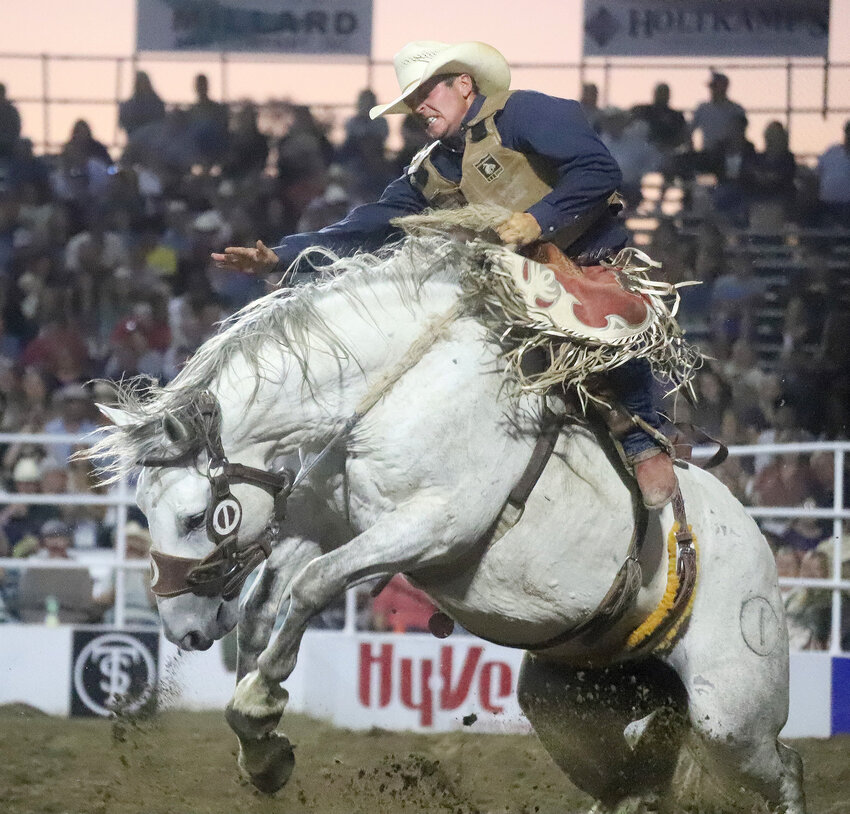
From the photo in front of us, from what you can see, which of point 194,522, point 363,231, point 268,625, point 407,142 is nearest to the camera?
point 194,522

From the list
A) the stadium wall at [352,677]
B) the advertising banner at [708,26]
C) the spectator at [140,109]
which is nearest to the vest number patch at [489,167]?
the stadium wall at [352,677]

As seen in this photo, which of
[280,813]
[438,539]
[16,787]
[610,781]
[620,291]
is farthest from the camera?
[16,787]

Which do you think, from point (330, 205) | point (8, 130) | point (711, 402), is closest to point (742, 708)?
point (711, 402)

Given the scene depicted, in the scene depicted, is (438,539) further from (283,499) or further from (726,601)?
(726,601)

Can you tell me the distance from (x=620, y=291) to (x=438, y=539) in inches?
32.9

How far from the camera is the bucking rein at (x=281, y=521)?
3.10 meters

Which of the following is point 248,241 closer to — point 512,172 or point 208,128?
point 208,128

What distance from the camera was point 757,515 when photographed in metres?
6.34

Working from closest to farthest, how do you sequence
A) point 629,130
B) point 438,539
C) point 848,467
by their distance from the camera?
point 438,539, point 848,467, point 629,130

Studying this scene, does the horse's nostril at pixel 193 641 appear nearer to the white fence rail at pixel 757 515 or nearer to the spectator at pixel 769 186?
the white fence rail at pixel 757 515

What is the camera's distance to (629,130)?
28.5 feet

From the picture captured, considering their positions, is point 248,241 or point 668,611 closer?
point 668,611

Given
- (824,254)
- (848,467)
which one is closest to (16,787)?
(848,467)

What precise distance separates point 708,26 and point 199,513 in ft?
21.3
